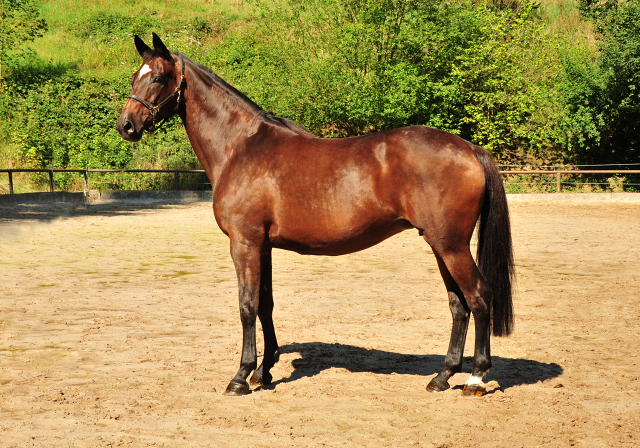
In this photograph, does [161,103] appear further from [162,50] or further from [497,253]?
[497,253]

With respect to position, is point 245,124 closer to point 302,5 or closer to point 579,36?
point 302,5

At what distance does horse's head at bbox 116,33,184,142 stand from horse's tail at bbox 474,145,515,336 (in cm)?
233

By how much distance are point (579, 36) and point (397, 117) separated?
12.8 meters

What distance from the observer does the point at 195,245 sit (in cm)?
1235

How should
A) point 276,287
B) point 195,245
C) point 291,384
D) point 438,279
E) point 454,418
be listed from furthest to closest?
point 195,245 < point 438,279 < point 276,287 < point 291,384 < point 454,418

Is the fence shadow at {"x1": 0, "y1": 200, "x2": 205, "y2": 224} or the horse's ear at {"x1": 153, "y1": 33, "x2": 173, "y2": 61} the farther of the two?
the fence shadow at {"x1": 0, "y1": 200, "x2": 205, "y2": 224}

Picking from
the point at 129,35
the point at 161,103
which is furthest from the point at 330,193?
the point at 129,35

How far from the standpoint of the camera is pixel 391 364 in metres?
5.12

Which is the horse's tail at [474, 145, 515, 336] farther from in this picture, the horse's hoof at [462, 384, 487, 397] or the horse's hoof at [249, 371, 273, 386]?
the horse's hoof at [249, 371, 273, 386]

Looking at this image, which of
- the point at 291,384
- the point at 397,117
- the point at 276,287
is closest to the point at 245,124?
the point at 291,384

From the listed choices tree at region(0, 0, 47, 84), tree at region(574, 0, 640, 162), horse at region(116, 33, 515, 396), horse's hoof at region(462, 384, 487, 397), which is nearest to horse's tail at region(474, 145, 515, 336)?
horse at region(116, 33, 515, 396)

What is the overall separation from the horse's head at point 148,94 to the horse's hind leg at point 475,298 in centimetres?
231

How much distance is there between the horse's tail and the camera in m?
4.45

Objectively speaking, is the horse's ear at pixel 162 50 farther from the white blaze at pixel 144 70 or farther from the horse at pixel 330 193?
the white blaze at pixel 144 70
